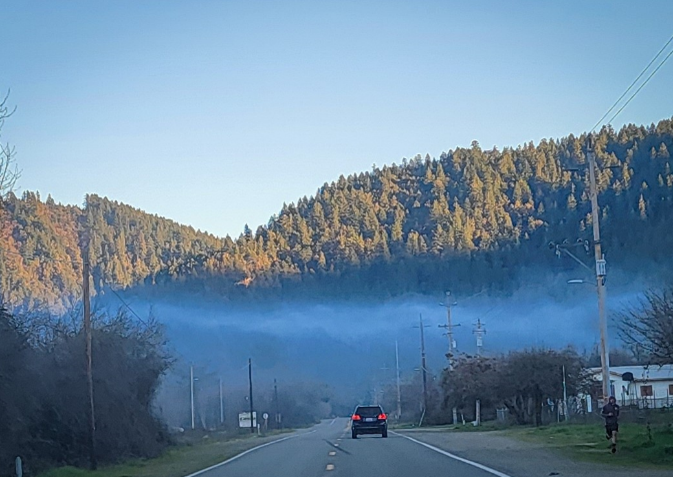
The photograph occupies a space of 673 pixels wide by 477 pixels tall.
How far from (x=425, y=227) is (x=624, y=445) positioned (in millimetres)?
93298

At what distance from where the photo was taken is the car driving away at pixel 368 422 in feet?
155

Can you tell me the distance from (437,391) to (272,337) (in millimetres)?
28075

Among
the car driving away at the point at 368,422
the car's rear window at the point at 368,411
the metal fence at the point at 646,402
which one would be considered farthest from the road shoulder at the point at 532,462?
the car's rear window at the point at 368,411

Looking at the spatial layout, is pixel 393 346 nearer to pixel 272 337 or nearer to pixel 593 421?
pixel 272 337

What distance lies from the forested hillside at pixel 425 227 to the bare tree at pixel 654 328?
5069 centimetres

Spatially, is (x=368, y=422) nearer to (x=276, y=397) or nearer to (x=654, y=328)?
(x=654, y=328)

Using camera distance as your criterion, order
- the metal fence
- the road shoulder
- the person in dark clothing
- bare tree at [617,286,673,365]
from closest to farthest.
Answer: the road shoulder → the person in dark clothing → bare tree at [617,286,673,365] → the metal fence

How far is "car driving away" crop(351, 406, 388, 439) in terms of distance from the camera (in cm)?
4725

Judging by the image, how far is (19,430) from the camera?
25453 millimetres

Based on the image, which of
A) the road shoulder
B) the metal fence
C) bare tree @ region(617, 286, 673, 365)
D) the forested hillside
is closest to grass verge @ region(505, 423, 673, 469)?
the road shoulder

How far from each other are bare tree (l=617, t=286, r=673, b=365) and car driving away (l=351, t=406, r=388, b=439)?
692 inches

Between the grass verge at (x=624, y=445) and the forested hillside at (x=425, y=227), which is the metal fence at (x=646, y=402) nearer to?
the grass verge at (x=624, y=445)

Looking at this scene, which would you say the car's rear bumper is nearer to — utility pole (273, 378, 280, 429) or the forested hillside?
the forested hillside

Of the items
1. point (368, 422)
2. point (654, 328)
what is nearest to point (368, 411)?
point (368, 422)
